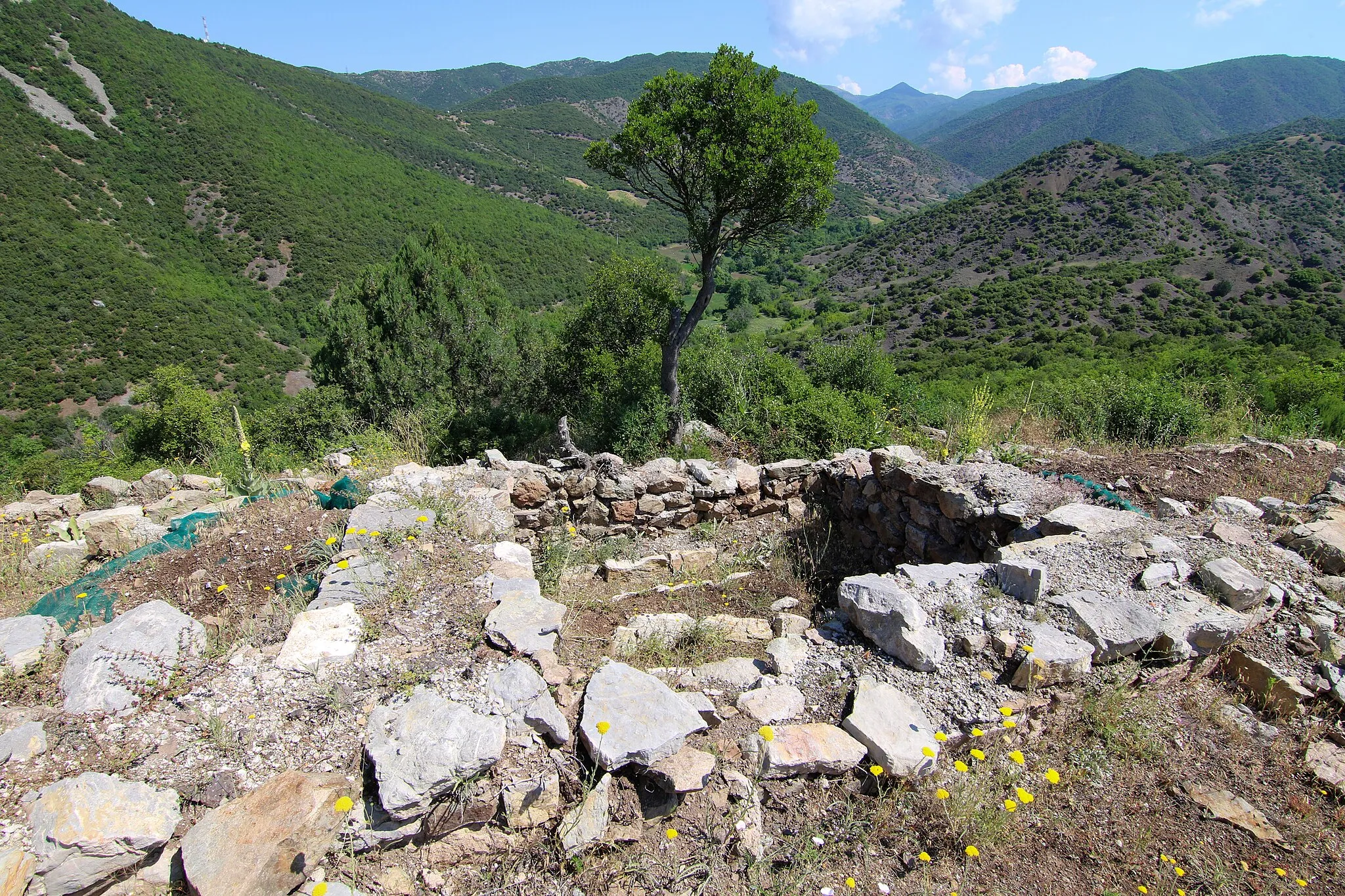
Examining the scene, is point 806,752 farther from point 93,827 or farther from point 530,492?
point 530,492

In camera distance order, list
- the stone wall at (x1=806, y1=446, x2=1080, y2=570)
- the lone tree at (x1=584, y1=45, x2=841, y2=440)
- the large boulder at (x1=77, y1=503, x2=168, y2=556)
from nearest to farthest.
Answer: the stone wall at (x1=806, y1=446, x2=1080, y2=570) → the large boulder at (x1=77, y1=503, x2=168, y2=556) → the lone tree at (x1=584, y1=45, x2=841, y2=440)

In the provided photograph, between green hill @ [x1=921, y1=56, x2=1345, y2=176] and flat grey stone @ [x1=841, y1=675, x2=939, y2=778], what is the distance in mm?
181657

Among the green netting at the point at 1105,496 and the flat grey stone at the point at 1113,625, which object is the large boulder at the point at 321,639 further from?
the green netting at the point at 1105,496

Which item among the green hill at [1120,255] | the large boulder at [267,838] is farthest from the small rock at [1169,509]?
the green hill at [1120,255]

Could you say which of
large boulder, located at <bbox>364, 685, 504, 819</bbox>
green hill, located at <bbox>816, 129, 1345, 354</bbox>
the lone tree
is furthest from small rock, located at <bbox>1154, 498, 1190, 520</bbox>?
green hill, located at <bbox>816, 129, 1345, 354</bbox>

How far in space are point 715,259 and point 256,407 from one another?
3419 centimetres

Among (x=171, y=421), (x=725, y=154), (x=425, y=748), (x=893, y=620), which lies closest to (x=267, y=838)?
(x=425, y=748)

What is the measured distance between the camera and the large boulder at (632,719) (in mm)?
2715

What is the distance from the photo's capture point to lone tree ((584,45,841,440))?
311 inches

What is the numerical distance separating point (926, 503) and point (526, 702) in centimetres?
419

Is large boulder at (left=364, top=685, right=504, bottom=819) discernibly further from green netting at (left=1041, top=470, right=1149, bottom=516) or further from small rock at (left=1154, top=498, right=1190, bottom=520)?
small rock at (left=1154, top=498, right=1190, bottom=520)

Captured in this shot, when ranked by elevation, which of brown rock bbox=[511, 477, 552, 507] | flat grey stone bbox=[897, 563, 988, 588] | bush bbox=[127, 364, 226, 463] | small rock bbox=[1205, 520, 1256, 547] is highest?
small rock bbox=[1205, 520, 1256, 547]

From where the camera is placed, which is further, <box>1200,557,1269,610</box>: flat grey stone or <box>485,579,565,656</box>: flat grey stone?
<box>1200,557,1269,610</box>: flat grey stone

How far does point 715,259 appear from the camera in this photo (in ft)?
28.6
